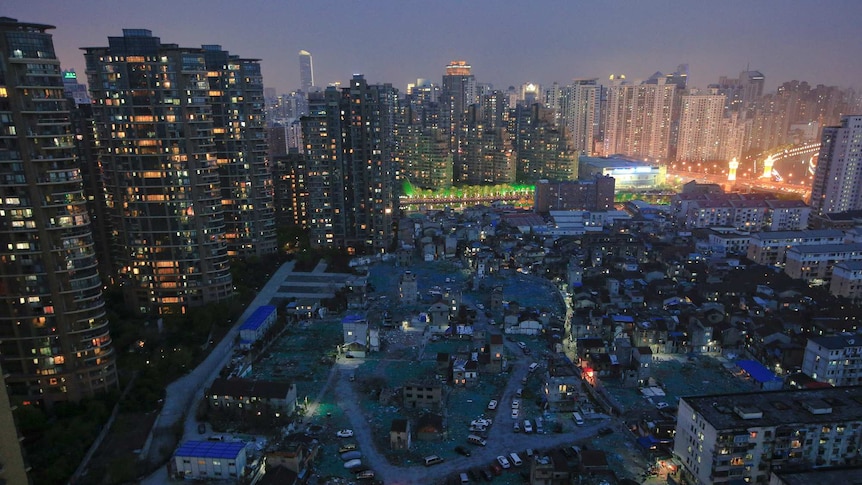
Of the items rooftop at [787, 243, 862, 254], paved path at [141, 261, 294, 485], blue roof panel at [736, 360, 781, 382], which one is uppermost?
rooftop at [787, 243, 862, 254]

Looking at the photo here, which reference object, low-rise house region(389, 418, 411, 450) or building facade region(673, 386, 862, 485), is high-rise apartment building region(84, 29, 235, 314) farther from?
building facade region(673, 386, 862, 485)

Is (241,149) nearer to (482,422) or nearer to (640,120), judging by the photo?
(482,422)

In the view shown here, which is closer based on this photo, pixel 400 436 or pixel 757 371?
pixel 400 436

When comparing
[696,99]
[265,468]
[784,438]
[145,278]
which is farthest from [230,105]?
[696,99]

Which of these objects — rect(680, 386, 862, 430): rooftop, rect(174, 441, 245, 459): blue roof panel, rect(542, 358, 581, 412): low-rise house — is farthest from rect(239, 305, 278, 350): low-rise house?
rect(680, 386, 862, 430): rooftop

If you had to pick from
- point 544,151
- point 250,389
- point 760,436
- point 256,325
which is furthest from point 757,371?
point 544,151
